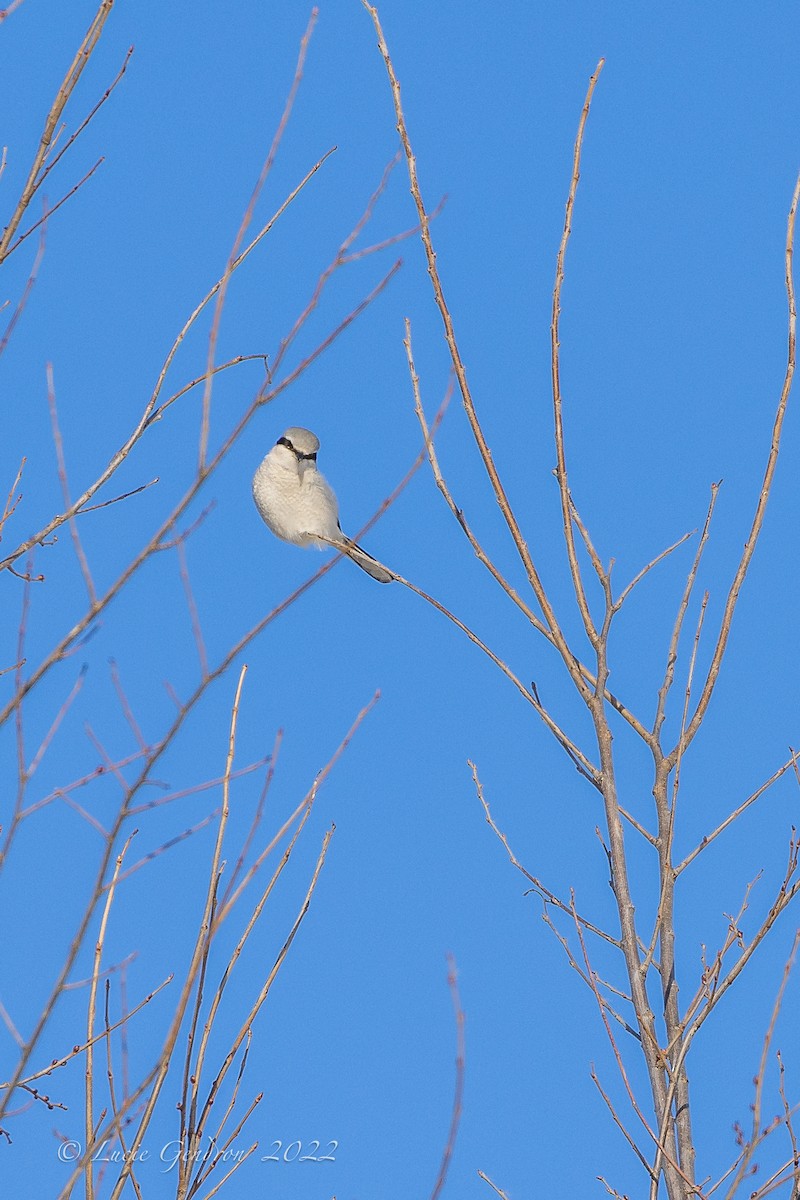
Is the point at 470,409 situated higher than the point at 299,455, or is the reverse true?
the point at 299,455

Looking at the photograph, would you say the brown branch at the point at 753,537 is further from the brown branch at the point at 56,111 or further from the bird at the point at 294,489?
the bird at the point at 294,489

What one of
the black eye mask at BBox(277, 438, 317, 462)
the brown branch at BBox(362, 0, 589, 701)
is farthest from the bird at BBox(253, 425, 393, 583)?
the brown branch at BBox(362, 0, 589, 701)

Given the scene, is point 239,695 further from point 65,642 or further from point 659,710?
point 659,710

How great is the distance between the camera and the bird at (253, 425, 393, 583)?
647 cm

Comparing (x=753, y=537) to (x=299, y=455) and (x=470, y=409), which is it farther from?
(x=299, y=455)

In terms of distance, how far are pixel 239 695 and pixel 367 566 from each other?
339 centimetres

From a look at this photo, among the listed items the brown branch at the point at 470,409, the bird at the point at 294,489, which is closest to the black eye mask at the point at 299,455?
the bird at the point at 294,489

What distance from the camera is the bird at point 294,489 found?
6.47 metres

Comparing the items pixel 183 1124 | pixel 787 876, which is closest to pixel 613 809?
pixel 787 876

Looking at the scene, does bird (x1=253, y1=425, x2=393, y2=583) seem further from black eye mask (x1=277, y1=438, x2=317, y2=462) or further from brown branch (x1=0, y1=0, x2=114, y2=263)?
brown branch (x1=0, y1=0, x2=114, y2=263)

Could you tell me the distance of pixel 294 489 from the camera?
6.51 metres

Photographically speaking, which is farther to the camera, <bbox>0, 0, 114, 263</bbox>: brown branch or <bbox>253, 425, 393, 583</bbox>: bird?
<bbox>253, 425, 393, 583</bbox>: bird

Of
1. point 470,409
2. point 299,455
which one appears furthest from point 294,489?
point 470,409

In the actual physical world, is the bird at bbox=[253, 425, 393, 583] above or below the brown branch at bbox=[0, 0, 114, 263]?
above
